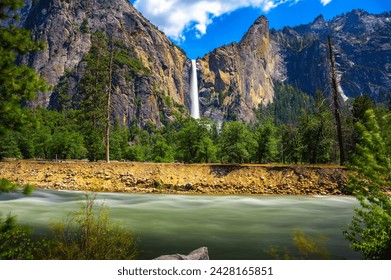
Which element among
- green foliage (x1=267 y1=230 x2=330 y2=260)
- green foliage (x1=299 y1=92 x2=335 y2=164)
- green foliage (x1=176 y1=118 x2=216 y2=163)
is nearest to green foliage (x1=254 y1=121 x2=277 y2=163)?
green foliage (x1=299 y1=92 x2=335 y2=164)

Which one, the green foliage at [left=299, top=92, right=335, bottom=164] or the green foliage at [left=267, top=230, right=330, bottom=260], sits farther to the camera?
the green foliage at [left=299, top=92, right=335, bottom=164]

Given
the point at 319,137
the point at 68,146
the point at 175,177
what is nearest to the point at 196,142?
the point at 319,137

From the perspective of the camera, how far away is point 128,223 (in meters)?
17.8

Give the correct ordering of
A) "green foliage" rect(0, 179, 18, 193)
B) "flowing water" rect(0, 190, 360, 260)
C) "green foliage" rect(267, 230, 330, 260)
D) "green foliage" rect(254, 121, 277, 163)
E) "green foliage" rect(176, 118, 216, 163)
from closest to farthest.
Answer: "green foliage" rect(0, 179, 18, 193), "green foliage" rect(267, 230, 330, 260), "flowing water" rect(0, 190, 360, 260), "green foliage" rect(176, 118, 216, 163), "green foliage" rect(254, 121, 277, 163)

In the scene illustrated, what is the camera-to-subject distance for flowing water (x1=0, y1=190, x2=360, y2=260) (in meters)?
12.9

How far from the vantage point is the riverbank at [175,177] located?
29.6 metres

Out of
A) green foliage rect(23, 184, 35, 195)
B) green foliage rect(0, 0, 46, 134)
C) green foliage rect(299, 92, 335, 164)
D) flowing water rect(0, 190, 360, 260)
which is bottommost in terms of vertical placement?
flowing water rect(0, 190, 360, 260)

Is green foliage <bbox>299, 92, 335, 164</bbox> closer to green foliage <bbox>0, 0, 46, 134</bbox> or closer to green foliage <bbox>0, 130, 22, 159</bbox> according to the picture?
green foliage <bbox>0, 0, 46, 134</bbox>

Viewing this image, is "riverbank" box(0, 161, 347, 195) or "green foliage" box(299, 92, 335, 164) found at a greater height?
"green foliage" box(299, 92, 335, 164)

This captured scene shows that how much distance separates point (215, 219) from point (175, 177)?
13.5 metres

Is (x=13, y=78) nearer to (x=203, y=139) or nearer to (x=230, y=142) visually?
(x=230, y=142)

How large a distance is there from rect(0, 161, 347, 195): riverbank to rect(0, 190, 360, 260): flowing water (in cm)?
221

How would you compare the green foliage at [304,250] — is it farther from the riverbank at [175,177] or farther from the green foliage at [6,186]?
the riverbank at [175,177]
